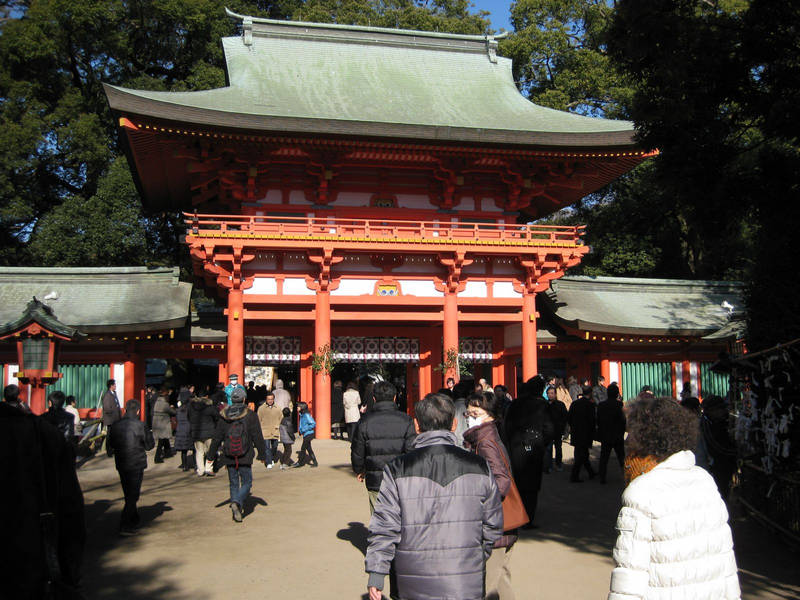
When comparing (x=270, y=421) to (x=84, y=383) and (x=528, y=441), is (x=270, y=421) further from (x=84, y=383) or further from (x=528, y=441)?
(x=84, y=383)

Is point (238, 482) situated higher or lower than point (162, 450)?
higher

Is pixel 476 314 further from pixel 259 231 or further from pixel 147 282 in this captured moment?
pixel 147 282

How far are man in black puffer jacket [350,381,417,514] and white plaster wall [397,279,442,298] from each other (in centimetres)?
1211

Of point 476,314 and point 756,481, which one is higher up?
point 476,314

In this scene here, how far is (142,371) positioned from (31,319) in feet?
17.6

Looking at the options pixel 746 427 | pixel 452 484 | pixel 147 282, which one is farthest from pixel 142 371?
pixel 452 484

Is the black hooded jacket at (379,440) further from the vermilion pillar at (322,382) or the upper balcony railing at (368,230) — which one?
the upper balcony railing at (368,230)

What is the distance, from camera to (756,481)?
817cm

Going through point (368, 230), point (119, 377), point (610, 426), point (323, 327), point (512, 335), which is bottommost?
point (610, 426)

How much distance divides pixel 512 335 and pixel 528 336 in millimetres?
1589

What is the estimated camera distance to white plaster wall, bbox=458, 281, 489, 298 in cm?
1875

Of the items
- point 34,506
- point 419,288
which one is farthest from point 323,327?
point 34,506

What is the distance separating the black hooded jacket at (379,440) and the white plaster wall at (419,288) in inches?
479

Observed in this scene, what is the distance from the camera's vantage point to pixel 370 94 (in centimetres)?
2077
